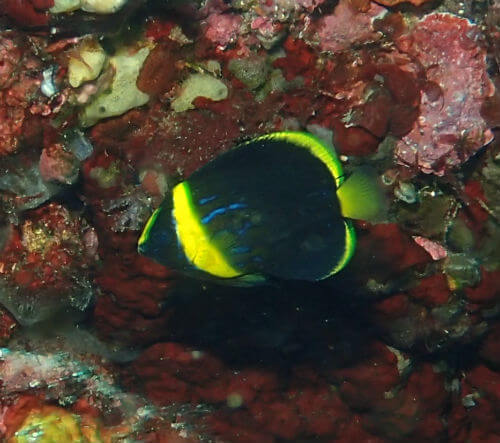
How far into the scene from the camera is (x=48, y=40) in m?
3.10

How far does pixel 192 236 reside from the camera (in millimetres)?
2350

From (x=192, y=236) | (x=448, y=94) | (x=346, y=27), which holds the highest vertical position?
(x=346, y=27)

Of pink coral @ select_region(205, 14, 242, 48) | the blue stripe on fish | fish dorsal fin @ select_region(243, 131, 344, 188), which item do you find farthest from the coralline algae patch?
the blue stripe on fish

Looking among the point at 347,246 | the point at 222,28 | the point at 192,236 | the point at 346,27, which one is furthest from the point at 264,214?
the point at 346,27

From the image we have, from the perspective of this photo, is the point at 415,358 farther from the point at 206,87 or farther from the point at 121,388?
the point at 206,87

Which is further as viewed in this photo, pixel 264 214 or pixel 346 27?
pixel 346 27

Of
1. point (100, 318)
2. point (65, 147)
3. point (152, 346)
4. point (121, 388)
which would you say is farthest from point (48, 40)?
point (121, 388)

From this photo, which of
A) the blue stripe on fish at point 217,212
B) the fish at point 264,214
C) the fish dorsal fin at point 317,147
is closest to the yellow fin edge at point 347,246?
the fish at point 264,214

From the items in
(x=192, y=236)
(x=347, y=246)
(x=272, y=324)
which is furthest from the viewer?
(x=272, y=324)

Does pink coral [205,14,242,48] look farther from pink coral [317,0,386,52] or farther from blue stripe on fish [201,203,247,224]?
blue stripe on fish [201,203,247,224]

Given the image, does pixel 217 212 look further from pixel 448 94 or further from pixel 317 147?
pixel 448 94

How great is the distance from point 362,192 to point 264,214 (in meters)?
0.46

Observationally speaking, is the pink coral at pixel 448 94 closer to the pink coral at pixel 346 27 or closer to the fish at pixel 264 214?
the pink coral at pixel 346 27

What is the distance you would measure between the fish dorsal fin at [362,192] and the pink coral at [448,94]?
1243mm
